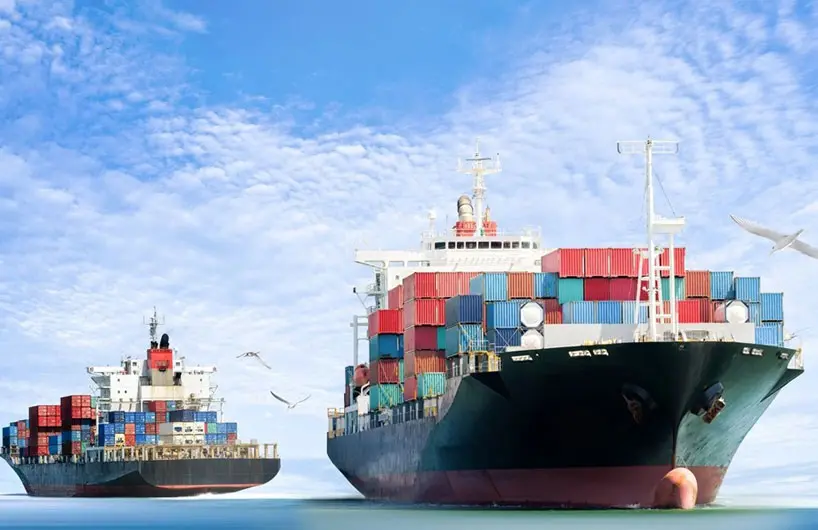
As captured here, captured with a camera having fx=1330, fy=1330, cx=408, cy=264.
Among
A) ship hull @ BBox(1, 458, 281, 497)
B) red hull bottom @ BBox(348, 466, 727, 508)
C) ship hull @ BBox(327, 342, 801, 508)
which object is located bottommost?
ship hull @ BBox(1, 458, 281, 497)

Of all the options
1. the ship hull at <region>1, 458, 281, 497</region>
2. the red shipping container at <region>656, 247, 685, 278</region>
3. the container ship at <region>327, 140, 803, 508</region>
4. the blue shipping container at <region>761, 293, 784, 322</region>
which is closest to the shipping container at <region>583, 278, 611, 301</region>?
the container ship at <region>327, 140, 803, 508</region>

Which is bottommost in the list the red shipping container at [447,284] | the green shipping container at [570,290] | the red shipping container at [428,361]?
the red shipping container at [428,361]

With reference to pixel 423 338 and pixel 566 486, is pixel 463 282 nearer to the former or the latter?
pixel 423 338

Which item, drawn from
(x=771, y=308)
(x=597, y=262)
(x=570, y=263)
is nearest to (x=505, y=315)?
(x=570, y=263)

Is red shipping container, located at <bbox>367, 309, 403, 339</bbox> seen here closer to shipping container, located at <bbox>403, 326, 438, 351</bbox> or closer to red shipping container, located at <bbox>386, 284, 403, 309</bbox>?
red shipping container, located at <bbox>386, 284, 403, 309</bbox>

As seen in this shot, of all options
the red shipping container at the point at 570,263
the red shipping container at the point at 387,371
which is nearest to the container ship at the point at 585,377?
the red shipping container at the point at 570,263

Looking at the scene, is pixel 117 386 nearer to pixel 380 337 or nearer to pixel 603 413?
pixel 380 337

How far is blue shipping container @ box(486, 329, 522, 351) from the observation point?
4200cm

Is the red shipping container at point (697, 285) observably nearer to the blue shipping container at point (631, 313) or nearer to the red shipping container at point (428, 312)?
the blue shipping container at point (631, 313)

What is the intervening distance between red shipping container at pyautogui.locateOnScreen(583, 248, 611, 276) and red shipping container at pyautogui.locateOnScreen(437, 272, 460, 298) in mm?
→ 7079

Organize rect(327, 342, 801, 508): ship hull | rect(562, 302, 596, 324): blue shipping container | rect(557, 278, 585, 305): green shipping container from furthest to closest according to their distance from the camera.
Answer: rect(557, 278, 585, 305): green shipping container
rect(562, 302, 596, 324): blue shipping container
rect(327, 342, 801, 508): ship hull

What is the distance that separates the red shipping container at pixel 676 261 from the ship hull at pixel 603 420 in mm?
4774

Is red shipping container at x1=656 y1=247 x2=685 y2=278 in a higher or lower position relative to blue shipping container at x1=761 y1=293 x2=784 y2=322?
higher

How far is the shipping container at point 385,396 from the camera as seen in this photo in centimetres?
5262
